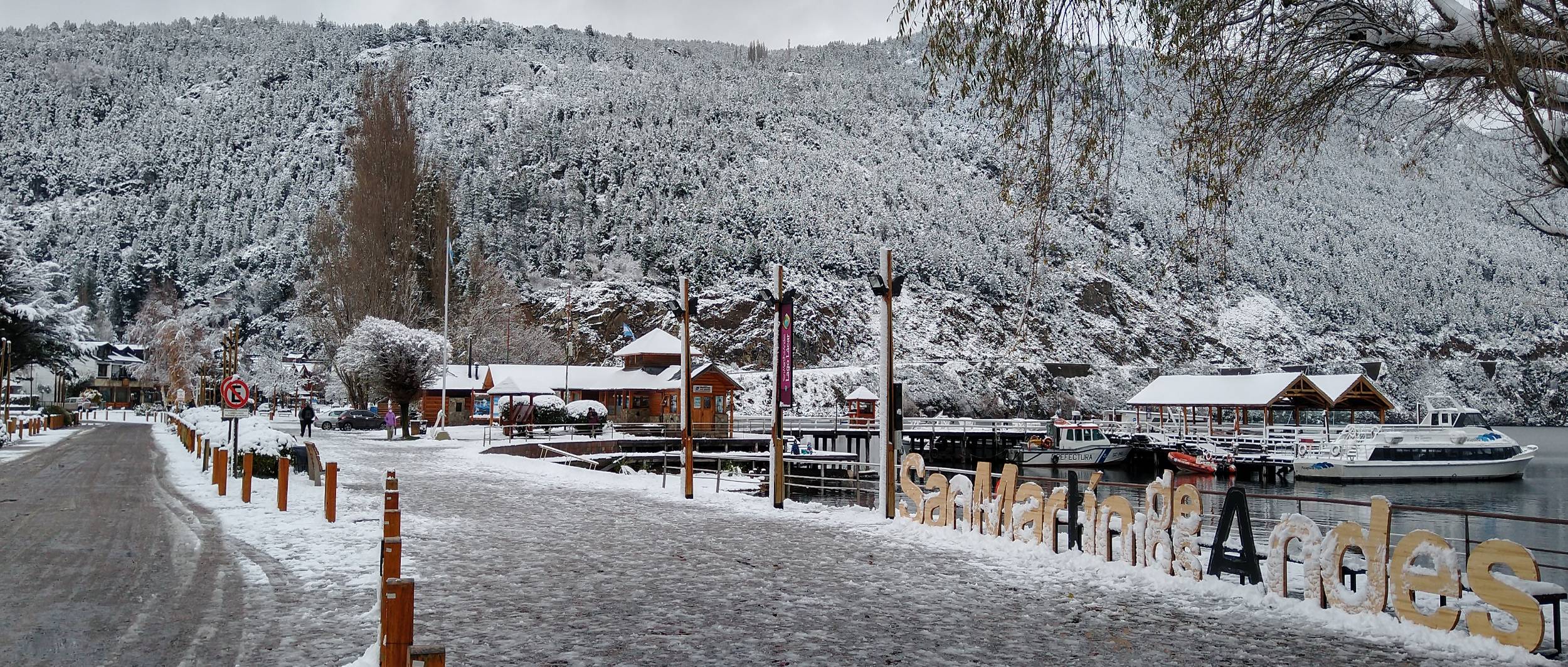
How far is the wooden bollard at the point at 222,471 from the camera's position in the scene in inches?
657

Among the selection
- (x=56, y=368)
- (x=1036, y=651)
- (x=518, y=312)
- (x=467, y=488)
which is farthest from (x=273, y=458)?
(x=518, y=312)

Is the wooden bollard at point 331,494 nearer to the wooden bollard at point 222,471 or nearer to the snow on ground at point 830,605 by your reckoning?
the snow on ground at point 830,605

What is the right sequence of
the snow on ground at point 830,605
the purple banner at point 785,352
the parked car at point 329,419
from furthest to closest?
the parked car at point 329,419 → the purple banner at point 785,352 → the snow on ground at point 830,605

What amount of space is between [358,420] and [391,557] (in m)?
47.6

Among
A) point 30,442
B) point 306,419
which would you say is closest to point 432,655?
point 306,419

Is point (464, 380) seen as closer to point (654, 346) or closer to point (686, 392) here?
point (654, 346)

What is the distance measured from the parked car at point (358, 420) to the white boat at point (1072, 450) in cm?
3276

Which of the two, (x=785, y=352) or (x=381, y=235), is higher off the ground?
(x=381, y=235)

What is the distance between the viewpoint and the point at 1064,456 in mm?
→ 51438

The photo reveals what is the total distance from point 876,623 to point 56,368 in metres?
52.8

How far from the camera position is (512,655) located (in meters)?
6.49

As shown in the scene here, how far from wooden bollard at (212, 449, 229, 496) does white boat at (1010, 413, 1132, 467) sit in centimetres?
3987

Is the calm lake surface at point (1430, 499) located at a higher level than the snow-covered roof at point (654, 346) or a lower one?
lower

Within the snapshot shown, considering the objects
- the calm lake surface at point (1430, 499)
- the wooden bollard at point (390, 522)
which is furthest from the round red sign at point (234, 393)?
the wooden bollard at point (390, 522)
